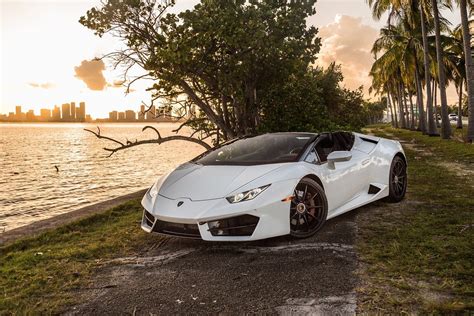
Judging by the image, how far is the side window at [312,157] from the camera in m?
4.84

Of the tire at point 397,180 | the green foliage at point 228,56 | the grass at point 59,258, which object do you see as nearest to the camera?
the grass at point 59,258

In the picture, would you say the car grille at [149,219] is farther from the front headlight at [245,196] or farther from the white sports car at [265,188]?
the front headlight at [245,196]

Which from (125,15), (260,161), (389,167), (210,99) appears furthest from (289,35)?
(260,161)

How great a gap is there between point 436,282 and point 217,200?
2.05 meters

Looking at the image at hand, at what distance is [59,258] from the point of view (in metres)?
4.45

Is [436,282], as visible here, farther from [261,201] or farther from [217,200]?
[217,200]

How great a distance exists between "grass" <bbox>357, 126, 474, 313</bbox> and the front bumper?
3.07 ft

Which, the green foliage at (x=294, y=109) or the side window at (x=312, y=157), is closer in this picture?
the side window at (x=312, y=157)

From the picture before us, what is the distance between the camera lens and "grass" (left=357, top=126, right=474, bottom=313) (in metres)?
2.94

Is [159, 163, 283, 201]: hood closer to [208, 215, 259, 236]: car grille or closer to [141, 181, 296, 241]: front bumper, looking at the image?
[141, 181, 296, 241]: front bumper

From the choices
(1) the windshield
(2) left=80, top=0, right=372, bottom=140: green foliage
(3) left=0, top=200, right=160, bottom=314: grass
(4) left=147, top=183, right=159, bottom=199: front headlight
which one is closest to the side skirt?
(1) the windshield

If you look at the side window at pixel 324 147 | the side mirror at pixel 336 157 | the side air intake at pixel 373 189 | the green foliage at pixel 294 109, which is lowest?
the side air intake at pixel 373 189

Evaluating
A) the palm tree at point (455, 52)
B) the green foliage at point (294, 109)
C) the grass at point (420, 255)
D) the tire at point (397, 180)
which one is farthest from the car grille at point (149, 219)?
the palm tree at point (455, 52)

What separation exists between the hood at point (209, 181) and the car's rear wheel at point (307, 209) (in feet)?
1.30
